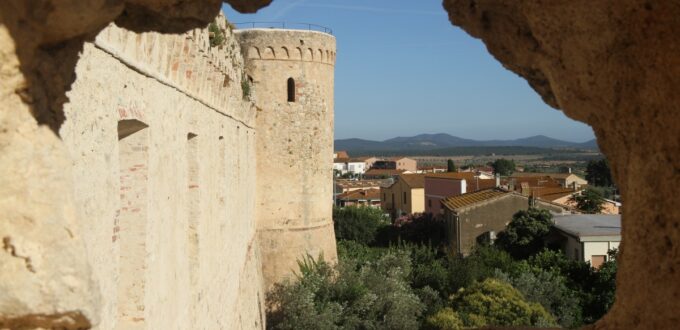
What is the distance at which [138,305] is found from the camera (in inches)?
199

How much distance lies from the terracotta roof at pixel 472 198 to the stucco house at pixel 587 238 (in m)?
3.59

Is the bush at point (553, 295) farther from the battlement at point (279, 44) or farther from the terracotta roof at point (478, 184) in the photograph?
the terracotta roof at point (478, 184)

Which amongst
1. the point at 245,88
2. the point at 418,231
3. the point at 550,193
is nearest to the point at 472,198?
the point at 418,231

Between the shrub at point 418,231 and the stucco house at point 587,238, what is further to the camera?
the shrub at point 418,231

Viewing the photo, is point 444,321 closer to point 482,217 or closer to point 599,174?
point 482,217

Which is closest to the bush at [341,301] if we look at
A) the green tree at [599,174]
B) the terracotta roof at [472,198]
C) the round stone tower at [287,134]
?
the round stone tower at [287,134]

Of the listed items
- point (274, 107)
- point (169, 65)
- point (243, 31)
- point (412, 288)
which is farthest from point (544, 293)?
point (169, 65)

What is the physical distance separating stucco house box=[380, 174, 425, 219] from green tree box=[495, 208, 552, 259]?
19.1 m

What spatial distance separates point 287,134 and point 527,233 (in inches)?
444

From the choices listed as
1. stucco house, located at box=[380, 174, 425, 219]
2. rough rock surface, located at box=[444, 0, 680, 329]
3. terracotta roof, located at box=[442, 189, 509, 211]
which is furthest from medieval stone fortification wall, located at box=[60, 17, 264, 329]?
stucco house, located at box=[380, 174, 425, 219]

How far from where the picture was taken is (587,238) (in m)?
21.0

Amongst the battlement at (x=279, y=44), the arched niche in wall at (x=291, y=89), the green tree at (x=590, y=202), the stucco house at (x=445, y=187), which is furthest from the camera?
the stucco house at (x=445, y=187)

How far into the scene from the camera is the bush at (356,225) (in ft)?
99.2

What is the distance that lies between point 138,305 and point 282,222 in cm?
1154
